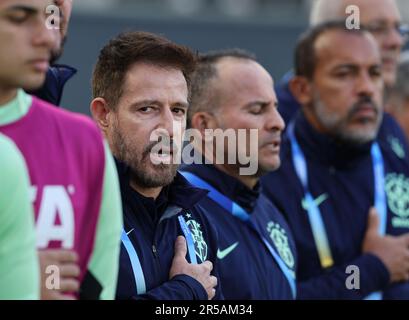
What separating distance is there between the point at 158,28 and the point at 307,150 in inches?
258

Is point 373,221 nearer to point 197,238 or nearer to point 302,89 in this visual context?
point 302,89

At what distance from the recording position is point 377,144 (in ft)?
18.4

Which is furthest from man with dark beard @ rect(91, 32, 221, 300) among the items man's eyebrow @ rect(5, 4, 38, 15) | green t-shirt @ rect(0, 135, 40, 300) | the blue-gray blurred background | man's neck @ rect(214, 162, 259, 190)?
the blue-gray blurred background

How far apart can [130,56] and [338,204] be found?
1.83 meters

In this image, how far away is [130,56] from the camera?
3.71m

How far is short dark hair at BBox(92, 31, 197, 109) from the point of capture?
369 centimetres

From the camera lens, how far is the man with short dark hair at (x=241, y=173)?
13.8 feet

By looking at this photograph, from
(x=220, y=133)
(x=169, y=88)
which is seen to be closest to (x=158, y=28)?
(x=220, y=133)

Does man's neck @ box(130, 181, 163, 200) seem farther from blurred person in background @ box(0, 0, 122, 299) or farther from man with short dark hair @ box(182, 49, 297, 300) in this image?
blurred person in background @ box(0, 0, 122, 299)

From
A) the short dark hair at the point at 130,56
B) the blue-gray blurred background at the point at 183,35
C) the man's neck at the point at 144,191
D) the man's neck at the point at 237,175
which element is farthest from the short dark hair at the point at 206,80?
the blue-gray blurred background at the point at 183,35

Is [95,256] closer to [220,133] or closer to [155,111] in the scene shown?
[155,111]

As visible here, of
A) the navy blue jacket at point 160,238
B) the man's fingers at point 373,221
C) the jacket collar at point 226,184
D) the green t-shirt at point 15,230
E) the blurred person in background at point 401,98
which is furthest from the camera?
the blurred person in background at point 401,98

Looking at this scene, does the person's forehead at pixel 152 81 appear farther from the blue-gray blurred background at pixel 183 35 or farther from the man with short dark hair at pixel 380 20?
the blue-gray blurred background at pixel 183 35

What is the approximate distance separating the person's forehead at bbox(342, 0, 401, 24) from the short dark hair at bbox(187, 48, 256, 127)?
153 centimetres
